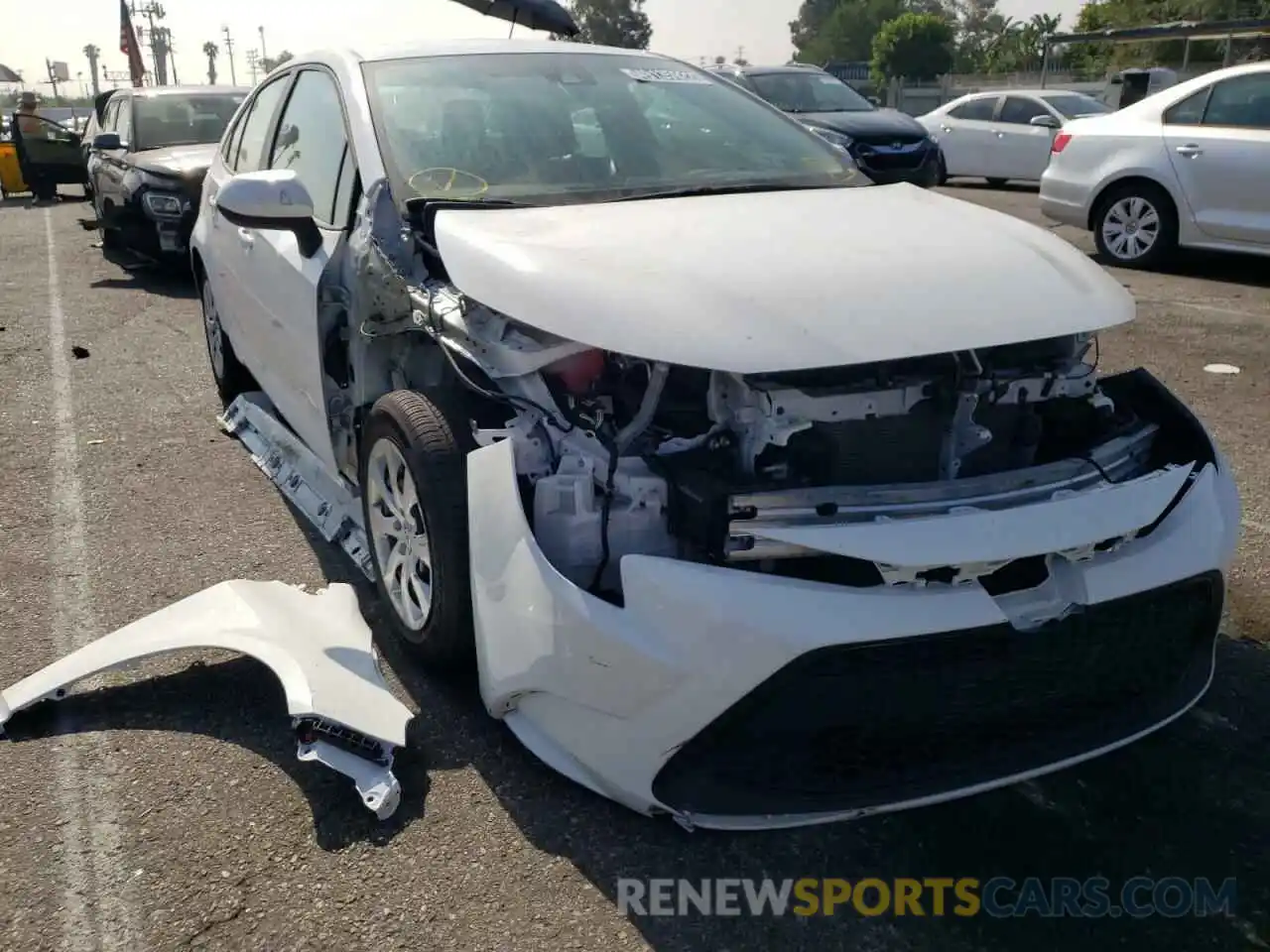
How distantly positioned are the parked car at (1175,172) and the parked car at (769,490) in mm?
6057

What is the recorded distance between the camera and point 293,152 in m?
3.94

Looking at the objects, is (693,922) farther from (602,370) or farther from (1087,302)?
(1087,302)

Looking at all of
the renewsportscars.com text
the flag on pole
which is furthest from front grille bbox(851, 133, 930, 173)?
the flag on pole

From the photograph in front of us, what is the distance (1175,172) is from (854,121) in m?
4.89

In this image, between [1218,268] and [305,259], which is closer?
[305,259]

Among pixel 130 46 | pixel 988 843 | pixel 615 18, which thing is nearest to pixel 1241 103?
pixel 988 843

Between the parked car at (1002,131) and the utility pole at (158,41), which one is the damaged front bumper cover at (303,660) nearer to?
the parked car at (1002,131)

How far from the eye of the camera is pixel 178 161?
893cm

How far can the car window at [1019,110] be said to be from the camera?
49.8ft

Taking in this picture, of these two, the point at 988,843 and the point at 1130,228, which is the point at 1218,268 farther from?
the point at 988,843

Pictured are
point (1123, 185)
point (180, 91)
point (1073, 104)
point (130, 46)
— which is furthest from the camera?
point (130, 46)

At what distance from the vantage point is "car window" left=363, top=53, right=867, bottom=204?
3.15 meters

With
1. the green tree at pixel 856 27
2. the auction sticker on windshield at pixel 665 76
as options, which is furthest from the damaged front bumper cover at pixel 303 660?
the green tree at pixel 856 27

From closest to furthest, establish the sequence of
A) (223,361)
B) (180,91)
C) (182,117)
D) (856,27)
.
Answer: (223,361) < (182,117) < (180,91) < (856,27)
